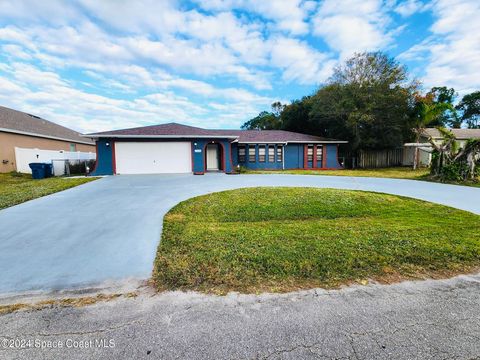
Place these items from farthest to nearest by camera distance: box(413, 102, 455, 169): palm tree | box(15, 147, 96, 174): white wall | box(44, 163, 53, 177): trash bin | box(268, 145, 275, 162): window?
box(268, 145, 275, 162): window, box(413, 102, 455, 169): palm tree, box(15, 147, 96, 174): white wall, box(44, 163, 53, 177): trash bin

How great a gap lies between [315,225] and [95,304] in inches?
157

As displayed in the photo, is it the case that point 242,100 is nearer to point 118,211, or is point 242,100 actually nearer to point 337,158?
point 337,158

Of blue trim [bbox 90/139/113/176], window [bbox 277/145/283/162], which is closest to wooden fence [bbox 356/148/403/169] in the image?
window [bbox 277/145/283/162]

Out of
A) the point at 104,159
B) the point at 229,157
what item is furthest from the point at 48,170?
the point at 229,157

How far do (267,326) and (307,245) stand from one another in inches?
76.7

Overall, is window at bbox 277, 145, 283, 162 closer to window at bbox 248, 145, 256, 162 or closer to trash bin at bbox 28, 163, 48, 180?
window at bbox 248, 145, 256, 162

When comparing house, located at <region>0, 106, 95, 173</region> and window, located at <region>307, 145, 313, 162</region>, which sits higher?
house, located at <region>0, 106, 95, 173</region>

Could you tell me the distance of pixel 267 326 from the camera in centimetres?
203

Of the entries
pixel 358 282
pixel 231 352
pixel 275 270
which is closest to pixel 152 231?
pixel 275 270

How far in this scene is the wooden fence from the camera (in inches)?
852

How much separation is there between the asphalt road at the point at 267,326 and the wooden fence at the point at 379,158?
21226 millimetres

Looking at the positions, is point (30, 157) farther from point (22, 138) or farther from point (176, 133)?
point (176, 133)

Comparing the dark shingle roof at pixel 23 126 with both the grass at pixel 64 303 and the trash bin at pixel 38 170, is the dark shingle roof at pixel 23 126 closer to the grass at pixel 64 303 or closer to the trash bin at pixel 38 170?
the trash bin at pixel 38 170

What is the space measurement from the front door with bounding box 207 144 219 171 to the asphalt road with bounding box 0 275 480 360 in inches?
618
